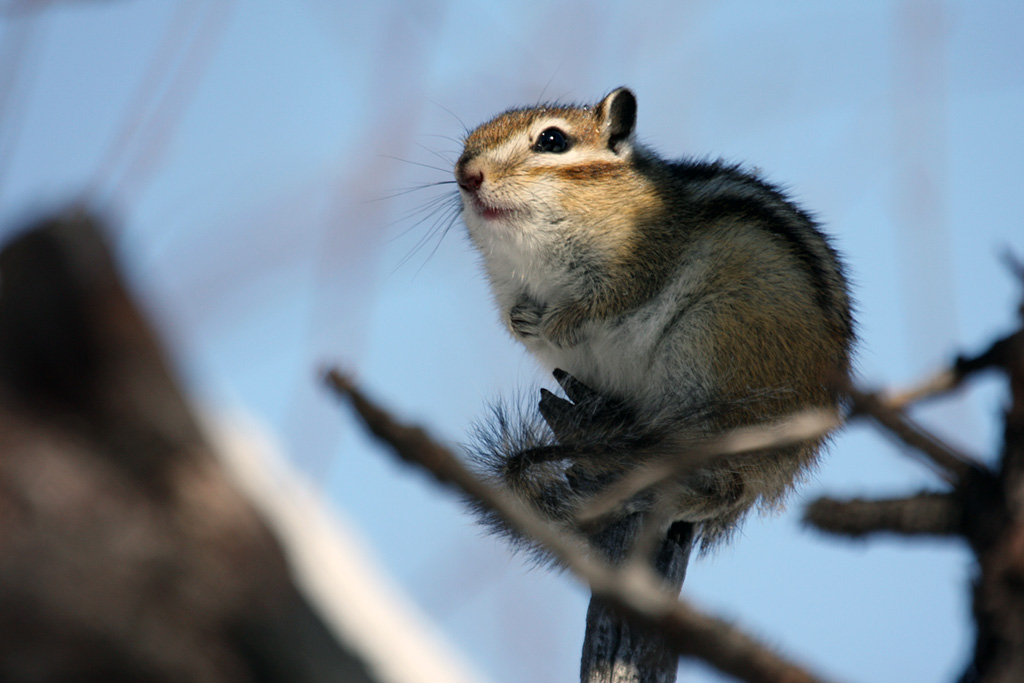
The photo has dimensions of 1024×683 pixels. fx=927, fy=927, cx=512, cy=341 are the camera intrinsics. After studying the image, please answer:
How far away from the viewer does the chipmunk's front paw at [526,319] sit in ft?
13.6

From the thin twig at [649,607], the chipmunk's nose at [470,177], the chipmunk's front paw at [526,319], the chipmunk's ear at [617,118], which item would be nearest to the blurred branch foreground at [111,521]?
the thin twig at [649,607]

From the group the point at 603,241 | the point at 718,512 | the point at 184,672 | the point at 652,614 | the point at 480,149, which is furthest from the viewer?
the point at 480,149

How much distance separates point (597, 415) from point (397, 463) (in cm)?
242

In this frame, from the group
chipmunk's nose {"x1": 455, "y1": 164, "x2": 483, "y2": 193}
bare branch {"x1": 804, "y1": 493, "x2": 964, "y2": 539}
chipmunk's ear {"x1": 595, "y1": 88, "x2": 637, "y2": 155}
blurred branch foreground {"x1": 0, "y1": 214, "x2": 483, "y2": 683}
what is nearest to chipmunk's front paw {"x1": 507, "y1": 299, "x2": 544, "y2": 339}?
chipmunk's nose {"x1": 455, "y1": 164, "x2": 483, "y2": 193}

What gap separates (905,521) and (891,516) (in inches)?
0.8

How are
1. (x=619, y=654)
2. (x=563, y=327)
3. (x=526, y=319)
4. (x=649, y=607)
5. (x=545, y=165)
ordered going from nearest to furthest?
(x=649, y=607)
(x=619, y=654)
(x=563, y=327)
(x=526, y=319)
(x=545, y=165)

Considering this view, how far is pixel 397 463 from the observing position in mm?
1232

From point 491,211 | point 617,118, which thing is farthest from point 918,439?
point 617,118

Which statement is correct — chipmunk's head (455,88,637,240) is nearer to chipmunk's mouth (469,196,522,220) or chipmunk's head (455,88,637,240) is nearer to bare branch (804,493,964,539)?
chipmunk's mouth (469,196,522,220)

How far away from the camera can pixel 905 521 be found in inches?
55.2

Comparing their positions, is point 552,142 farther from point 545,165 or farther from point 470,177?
point 470,177

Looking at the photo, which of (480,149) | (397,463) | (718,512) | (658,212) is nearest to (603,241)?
(658,212)

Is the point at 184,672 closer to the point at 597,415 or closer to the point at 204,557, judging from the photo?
the point at 204,557

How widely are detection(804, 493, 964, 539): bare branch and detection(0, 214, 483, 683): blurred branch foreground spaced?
0.77 meters
